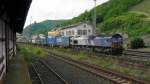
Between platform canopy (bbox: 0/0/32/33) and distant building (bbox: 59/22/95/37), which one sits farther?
distant building (bbox: 59/22/95/37)

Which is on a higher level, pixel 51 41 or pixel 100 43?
pixel 51 41

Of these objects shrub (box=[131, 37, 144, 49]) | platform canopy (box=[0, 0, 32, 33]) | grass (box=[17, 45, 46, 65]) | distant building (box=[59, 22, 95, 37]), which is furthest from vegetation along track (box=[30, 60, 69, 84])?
distant building (box=[59, 22, 95, 37])

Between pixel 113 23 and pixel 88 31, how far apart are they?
1008cm

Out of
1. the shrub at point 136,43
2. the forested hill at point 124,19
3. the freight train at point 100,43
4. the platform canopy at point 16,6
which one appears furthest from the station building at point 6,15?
the forested hill at point 124,19

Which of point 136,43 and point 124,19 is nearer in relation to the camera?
point 136,43

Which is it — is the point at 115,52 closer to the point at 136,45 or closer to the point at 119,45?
the point at 119,45

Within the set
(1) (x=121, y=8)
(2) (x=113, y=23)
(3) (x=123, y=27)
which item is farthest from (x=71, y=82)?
(1) (x=121, y=8)

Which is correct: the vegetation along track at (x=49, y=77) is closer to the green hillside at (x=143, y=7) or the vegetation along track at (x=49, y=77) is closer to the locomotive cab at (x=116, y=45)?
the locomotive cab at (x=116, y=45)

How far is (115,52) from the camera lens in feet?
126

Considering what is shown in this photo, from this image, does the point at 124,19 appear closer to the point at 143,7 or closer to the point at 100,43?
the point at 143,7

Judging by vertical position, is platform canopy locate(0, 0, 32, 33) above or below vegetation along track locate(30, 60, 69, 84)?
above

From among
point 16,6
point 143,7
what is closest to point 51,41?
point 143,7

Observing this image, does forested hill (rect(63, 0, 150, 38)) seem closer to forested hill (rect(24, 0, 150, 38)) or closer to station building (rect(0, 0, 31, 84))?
forested hill (rect(24, 0, 150, 38))

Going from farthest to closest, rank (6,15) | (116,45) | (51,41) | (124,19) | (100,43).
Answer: (124,19)
(51,41)
(100,43)
(116,45)
(6,15)
